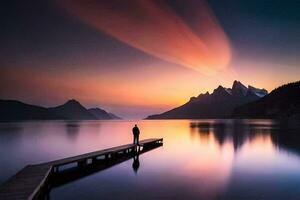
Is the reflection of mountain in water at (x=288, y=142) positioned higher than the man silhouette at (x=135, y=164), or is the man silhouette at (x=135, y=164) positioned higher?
the reflection of mountain in water at (x=288, y=142)

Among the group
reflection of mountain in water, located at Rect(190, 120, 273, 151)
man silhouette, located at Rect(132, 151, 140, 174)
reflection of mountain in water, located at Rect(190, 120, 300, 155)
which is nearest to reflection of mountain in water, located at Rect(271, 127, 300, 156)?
reflection of mountain in water, located at Rect(190, 120, 300, 155)

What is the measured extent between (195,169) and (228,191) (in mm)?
9549

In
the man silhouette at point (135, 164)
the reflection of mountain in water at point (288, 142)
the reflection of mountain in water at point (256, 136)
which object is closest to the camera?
the man silhouette at point (135, 164)

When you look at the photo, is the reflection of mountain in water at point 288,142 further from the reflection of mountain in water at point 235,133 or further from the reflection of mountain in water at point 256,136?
the reflection of mountain in water at point 235,133

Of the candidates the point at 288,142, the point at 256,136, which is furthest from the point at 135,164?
the point at 256,136

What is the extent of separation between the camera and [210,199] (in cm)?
1761

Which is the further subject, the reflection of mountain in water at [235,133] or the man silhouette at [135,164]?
the reflection of mountain in water at [235,133]

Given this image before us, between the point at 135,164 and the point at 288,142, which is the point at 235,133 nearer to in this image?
the point at 288,142

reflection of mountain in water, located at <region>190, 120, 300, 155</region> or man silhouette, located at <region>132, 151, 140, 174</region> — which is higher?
reflection of mountain in water, located at <region>190, 120, 300, 155</region>

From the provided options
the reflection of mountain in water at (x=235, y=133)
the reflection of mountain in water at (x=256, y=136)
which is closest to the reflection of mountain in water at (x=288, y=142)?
the reflection of mountain in water at (x=256, y=136)

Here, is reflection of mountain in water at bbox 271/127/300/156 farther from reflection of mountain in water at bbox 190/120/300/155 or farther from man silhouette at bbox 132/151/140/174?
man silhouette at bbox 132/151/140/174

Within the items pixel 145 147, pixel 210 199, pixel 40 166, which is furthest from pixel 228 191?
pixel 145 147

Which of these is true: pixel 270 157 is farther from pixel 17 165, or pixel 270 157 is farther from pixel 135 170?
pixel 17 165

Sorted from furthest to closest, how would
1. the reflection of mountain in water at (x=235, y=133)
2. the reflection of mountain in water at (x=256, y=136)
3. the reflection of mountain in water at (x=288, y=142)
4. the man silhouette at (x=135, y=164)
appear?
the reflection of mountain in water at (x=235, y=133) → the reflection of mountain in water at (x=256, y=136) → the reflection of mountain in water at (x=288, y=142) → the man silhouette at (x=135, y=164)
